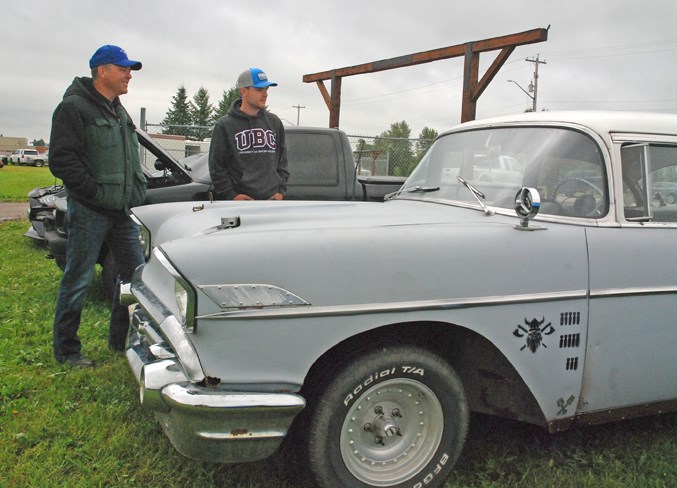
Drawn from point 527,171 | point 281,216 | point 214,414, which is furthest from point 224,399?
point 527,171

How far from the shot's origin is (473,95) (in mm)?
8336

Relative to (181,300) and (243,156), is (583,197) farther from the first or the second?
(243,156)

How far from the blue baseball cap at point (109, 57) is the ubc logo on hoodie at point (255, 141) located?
106cm

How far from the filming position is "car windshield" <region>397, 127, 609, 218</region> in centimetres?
282

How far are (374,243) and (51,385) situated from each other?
2.38 metres

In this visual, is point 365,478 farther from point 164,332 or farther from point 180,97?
point 180,97

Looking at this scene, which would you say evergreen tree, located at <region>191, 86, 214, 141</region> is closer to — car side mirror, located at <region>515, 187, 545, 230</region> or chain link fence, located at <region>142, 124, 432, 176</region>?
chain link fence, located at <region>142, 124, 432, 176</region>

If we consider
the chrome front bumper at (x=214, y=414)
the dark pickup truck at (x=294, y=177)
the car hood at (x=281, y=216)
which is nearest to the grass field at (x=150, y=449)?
the chrome front bumper at (x=214, y=414)

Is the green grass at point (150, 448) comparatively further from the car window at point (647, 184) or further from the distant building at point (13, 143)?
the distant building at point (13, 143)

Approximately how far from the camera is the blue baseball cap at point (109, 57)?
3.73 metres

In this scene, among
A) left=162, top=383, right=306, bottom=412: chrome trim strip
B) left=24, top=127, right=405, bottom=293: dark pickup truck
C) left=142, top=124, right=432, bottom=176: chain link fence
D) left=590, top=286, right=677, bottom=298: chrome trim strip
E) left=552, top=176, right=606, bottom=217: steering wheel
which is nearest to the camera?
left=162, top=383, right=306, bottom=412: chrome trim strip

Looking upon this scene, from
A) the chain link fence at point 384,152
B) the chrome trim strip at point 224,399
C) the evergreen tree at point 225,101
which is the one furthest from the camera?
the evergreen tree at point 225,101

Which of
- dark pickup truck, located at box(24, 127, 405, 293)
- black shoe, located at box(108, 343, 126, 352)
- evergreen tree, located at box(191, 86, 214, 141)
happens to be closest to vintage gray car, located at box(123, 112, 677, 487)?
black shoe, located at box(108, 343, 126, 352)

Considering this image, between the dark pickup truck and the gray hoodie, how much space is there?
1225 mm
